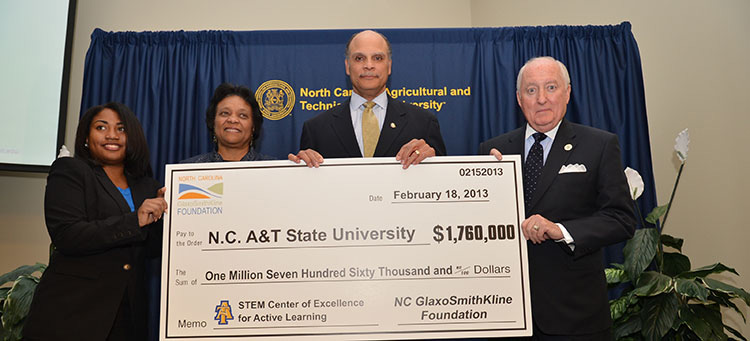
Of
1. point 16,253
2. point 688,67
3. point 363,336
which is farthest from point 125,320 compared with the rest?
point 688,67

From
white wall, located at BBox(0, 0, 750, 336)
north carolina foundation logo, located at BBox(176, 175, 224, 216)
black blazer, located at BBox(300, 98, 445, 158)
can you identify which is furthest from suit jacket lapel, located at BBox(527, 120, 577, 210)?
white wall, located at BBox(0, 0, 750, 336)

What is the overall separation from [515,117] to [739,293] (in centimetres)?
197

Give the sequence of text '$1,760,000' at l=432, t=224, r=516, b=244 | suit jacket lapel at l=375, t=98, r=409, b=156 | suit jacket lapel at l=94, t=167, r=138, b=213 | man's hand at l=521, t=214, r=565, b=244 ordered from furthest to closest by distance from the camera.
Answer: suit jacket lapel at l=375, t=98, r=409, b=156, suit jacket lapel at l=94, t=167, r=138, b=213, text '$1,760,000' at l=432, t=224, r=516, b=244, man's hand at l=521, t=214, r=565, b=244

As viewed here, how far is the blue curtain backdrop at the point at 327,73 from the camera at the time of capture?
4.13m

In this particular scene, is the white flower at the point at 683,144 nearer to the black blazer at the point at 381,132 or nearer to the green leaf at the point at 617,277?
the green leaf at the point at 617,277

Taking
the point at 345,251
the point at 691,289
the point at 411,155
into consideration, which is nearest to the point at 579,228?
the point at 411,155

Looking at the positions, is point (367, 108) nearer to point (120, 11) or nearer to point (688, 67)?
point (688, 67)

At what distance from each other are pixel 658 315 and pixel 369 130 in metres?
2.06

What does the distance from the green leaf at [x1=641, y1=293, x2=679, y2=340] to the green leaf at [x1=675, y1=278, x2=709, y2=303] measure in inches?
4.5

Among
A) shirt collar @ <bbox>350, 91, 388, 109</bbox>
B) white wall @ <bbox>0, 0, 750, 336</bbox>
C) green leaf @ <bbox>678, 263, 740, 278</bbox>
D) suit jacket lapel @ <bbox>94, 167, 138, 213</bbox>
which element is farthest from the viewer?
white wall @ <bbox>0, 0, 750, 336</bbox>

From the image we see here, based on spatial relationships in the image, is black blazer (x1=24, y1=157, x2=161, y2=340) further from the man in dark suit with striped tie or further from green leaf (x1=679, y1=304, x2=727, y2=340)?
green leaf (x1=679, y1=304, x2=727, y2=340)

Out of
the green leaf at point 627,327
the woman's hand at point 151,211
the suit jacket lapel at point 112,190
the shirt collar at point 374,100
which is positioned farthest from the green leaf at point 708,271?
the suit jacket lapel at point 112,190

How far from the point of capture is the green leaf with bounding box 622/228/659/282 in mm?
3152

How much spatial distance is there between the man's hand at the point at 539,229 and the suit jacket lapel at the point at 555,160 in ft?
0.41
